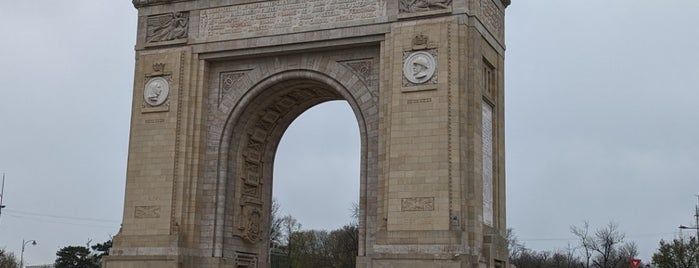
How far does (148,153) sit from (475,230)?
10381mm

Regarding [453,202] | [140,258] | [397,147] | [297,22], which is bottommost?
[140,258]

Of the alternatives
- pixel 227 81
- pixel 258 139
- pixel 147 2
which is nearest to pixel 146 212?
pixel 258 139

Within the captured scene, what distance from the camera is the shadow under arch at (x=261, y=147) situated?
25.4 meters

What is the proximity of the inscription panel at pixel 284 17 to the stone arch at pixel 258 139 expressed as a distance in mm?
1049

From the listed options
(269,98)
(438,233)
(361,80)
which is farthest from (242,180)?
(438,233)

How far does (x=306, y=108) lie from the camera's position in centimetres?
2961

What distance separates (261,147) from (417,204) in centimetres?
748

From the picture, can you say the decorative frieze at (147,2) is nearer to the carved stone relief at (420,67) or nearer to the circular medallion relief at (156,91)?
the circular medallion relief at (156,91)

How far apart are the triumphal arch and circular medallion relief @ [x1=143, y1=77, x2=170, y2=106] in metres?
0.04

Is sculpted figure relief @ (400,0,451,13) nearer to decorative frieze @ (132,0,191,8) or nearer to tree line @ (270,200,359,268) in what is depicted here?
decorative frieze @ (132,0,191,8)

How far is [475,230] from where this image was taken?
23.3 m

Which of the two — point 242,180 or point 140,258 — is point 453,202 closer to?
point 242,180

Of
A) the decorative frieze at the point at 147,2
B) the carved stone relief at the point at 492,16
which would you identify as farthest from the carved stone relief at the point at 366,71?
the decorative frieze at the point at 147,2

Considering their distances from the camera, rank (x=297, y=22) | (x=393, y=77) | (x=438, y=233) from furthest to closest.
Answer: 1. (x=297, y=22)
2. (x=393, y=77)
3. (x=438, y=233)
